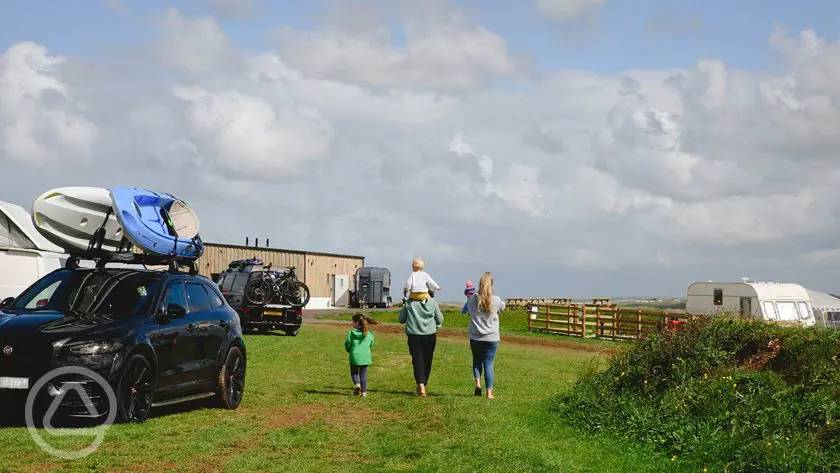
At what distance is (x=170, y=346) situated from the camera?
12.3 m

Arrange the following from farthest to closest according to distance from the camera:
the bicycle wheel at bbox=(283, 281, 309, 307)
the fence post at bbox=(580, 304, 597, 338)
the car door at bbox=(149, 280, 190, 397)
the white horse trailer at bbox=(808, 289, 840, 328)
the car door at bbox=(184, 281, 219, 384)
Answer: the white horse trailer at bbox=(808, 289, 840, 328), the fence post at bbox=(580, 304, 597, 338), the bicycle wheel at bbox=(283, 281, 309, 307), the car door at bbox=(184, 281, 219, 384), the car door at bbox=(149, 280, 190, 397)

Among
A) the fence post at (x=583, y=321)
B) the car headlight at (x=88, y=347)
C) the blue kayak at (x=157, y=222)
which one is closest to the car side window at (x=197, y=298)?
the blue kayak at (x=157, y=222)

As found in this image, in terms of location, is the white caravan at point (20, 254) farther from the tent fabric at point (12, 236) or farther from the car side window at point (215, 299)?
the car side window at point (215, 299)

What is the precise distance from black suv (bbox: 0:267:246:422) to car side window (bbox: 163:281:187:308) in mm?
15

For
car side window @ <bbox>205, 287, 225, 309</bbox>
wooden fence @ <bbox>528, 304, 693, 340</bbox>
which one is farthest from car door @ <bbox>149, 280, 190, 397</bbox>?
wooden fence @ <bbox>528, 304, 693, 340</bbox>

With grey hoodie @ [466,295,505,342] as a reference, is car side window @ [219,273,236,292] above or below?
above

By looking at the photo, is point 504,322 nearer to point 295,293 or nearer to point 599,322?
point 599,322

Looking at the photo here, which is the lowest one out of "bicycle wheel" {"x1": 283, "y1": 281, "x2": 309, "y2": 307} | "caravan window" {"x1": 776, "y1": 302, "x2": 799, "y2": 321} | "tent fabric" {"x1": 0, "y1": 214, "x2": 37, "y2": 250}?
"caravan window" {"x1": 776, "y1": 302, "x2": 799, "y2": 321}

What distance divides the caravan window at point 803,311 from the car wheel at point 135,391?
3612 cm

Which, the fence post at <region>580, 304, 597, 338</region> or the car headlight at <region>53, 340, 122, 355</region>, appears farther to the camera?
the fence post at <region>580, 304, 597, 338</region>

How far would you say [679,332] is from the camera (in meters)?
14.1

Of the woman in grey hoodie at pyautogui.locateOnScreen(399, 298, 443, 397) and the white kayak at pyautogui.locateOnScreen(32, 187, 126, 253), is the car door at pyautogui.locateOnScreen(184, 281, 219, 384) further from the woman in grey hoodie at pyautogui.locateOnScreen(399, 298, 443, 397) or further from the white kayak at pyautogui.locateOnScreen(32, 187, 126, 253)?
the woman in grey hoodie at pyautogui.locateOnScreen(399, 298, 443, 397)

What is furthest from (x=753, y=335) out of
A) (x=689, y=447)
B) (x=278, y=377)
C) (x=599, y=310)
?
(x=599, y=310)

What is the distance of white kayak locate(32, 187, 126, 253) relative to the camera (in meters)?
14.7
